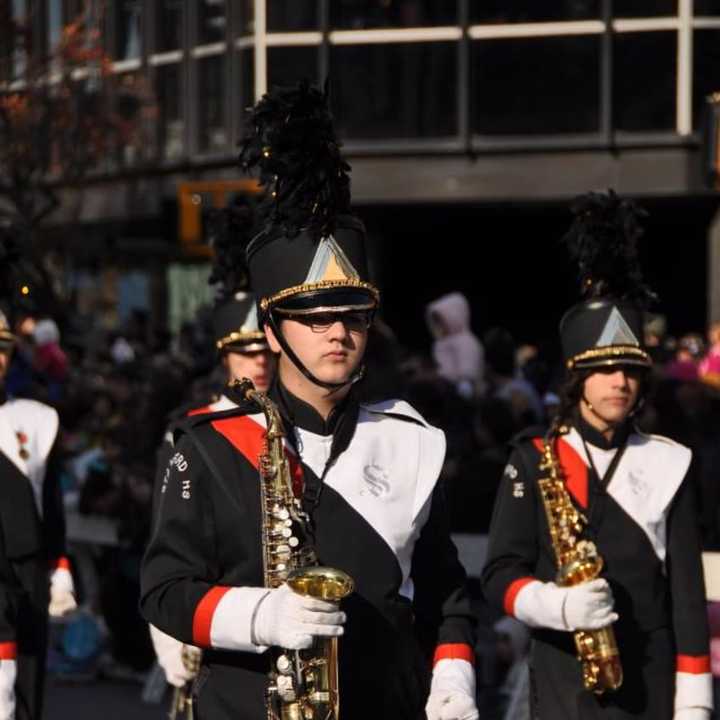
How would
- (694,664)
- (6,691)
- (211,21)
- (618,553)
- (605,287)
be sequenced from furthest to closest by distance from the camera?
1. (211,21)
2. (605,287)
3. (6,691)
4. (618,553)
5. (694,664)

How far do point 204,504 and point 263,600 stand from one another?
1.15 feet

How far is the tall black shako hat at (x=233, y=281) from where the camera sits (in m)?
8.97

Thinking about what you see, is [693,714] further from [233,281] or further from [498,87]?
[498,87]

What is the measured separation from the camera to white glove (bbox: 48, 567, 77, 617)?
29.5 ft

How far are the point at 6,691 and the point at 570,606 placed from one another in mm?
1847

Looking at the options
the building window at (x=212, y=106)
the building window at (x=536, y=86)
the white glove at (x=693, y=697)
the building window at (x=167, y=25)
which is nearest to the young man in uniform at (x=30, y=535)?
the white glove at (x=693, y=697)

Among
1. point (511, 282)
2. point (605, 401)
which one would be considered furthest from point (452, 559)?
point (511, 282)

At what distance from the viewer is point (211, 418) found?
18.0 feet

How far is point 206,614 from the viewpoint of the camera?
5.14 meters

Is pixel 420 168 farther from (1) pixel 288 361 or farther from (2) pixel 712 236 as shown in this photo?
(1) pixel 288 361

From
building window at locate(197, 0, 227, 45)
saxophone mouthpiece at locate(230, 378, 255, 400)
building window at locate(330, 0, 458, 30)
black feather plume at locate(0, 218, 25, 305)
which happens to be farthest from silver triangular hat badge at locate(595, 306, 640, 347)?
building window at locate(197, 0, 227, 45)

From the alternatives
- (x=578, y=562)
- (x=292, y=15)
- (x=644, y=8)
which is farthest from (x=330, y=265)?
(x=292, y=15)

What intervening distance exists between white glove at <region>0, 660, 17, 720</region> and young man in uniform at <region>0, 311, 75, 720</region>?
36.8 inches

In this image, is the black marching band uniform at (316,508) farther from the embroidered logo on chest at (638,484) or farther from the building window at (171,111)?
the building window at (171,111)
